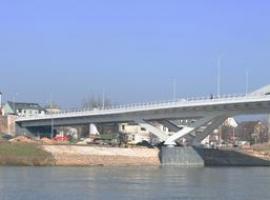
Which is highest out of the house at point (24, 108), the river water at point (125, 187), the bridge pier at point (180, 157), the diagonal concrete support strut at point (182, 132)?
the house at point (24, 108)

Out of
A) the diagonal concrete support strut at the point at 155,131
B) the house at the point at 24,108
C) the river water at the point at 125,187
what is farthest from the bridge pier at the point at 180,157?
the house at the point at 24,108

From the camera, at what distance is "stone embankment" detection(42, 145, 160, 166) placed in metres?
90.3

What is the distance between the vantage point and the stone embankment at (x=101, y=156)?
3556 inches

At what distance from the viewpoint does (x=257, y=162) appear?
368 feet

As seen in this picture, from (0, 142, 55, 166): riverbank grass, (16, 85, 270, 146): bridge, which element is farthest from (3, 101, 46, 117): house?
(0, 142, 55, 166): riverbank grass

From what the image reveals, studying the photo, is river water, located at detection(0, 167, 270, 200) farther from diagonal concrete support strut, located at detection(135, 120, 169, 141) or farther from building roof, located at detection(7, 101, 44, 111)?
building roof, located at detection(7, 101, 44, 111)

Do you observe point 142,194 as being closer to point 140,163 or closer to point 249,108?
point 249,108

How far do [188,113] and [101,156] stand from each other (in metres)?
12.6

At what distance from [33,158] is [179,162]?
777 inches

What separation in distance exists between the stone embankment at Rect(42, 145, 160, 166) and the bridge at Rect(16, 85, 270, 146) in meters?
3.43

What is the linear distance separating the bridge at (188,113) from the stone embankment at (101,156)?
3433 mm

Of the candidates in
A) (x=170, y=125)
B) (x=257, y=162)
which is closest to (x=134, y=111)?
(x=170, y=125)

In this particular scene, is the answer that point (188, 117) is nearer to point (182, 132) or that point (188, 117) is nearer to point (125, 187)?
point (182, 132)

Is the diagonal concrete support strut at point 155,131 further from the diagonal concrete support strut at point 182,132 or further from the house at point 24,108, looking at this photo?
the house at point 24,108
